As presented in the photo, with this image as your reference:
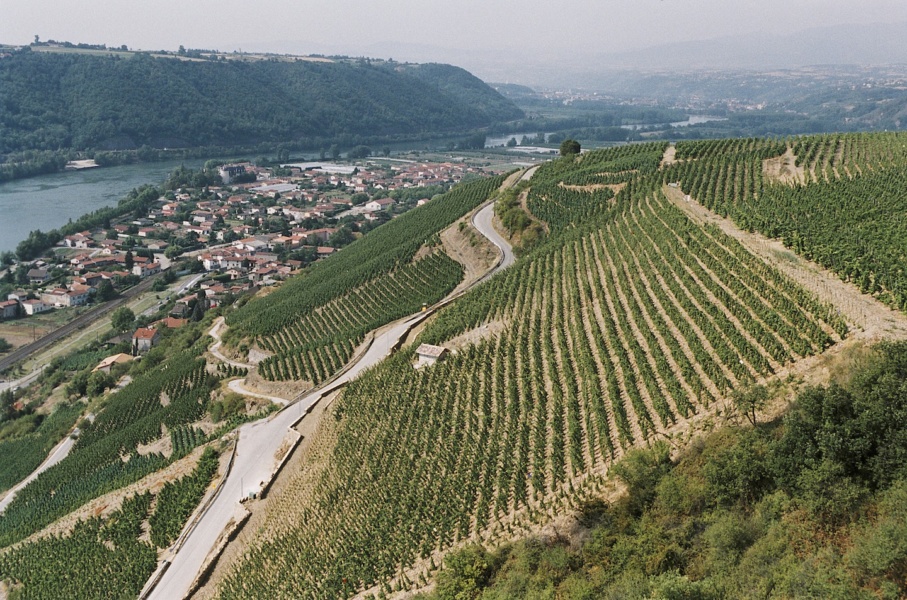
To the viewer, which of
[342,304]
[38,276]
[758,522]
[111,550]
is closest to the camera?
[758,522]

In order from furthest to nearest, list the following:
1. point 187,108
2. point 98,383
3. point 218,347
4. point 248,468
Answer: point 187,108
point 98,383
point 218,347
point 248,468

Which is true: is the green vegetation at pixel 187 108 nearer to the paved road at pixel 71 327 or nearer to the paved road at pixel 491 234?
the paved road at pixel 71 327

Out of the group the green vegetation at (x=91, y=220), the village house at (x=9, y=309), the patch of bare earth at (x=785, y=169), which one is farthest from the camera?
the green vegetation at (x=91, y=220)

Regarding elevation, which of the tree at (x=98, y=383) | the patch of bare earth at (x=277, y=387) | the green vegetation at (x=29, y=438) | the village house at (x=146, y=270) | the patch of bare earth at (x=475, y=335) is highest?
the patch of bare earth at (x=475, y=335)

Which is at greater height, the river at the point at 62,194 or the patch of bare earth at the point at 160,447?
the river at the point at 62,194

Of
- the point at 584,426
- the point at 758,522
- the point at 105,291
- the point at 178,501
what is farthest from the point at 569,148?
the point at 758,522

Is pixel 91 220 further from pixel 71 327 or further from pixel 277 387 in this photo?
pixel 277 387

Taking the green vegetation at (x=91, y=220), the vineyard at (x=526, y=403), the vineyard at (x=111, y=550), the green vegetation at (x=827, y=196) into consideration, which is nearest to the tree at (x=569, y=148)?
the green vegetation at (x=827, y=196)
